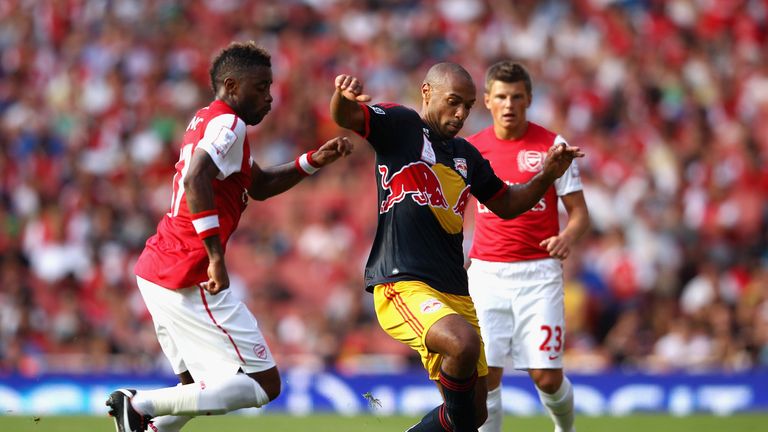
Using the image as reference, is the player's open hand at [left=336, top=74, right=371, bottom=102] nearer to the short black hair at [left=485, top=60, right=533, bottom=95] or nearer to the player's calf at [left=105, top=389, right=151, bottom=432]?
the player's calf at [left=105, top=389, right=151, bottom=432]

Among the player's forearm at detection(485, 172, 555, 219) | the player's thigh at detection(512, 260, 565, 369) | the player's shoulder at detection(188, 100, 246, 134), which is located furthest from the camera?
the player's thigh at detection(512, 260, 565, 369)

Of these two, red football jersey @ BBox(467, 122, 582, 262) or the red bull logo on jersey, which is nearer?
the red bull logo on jersey

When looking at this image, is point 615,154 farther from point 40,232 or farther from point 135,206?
point 40,232

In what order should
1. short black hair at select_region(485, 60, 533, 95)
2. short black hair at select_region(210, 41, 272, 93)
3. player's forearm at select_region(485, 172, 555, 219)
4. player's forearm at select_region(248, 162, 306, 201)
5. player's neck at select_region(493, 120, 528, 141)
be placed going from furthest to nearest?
player's neck at select_region(493, 120, 528, 141) → short black hair at select_region(485, 60, 533, 95) → player's forearm at select_region(485, 172, 555, 219) → player's forearm at select_region(248, 162, 306, 201) → short black hair at select_region(210, 41, 272, 93)

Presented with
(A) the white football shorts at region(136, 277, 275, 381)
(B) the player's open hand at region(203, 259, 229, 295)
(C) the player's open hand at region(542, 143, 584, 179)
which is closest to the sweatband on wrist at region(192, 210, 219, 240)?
(B) the player's open hand at region(203, 259, 229, 295)

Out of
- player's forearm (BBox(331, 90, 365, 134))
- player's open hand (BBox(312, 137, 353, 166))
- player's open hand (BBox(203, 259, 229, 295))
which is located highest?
player's forearm (BBox(331, 90, 365, 134))

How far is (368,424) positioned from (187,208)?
16.8 ft

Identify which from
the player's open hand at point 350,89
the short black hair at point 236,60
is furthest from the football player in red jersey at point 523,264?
the player's open hand at point 350,89

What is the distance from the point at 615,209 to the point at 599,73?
3059mm

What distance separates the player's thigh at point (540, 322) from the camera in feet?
28.3

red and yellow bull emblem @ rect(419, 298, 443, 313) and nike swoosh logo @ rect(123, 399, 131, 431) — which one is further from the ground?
red and yellow bull emblem @ rect(419, 298, 443, 313)

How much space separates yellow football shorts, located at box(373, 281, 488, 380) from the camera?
263 inches

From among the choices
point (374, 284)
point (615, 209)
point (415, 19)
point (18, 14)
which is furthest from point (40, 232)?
point (374, 284)

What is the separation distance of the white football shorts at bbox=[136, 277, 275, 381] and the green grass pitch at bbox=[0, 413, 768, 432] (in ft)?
13.4
